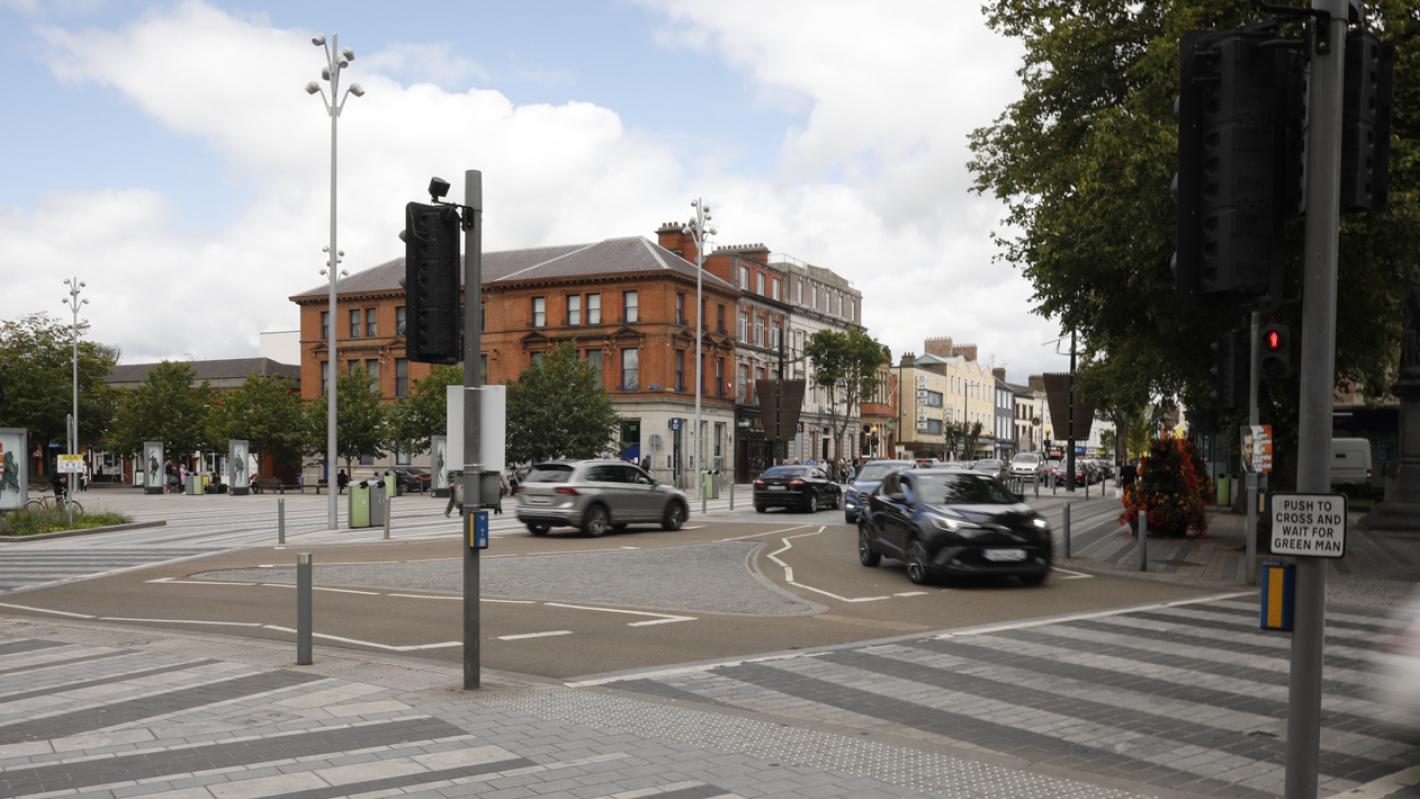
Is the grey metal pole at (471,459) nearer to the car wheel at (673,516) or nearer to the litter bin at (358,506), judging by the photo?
the car wheel at (673,516)

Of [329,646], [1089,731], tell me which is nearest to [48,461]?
[329,646]

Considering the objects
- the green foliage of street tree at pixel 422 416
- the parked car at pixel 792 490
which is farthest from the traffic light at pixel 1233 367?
the green foliage of street tree at pixel 422 416

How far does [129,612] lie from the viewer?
512 inches

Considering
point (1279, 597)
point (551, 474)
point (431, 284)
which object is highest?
point (431, 284)

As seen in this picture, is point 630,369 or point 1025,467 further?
point 630,369

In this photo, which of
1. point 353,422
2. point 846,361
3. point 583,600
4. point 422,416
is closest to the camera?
point 583,600

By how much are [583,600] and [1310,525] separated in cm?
1014

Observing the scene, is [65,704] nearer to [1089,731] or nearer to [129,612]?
[129,612]

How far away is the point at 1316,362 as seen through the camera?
15.3ft

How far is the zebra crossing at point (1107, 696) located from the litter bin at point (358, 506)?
20047 millimetres

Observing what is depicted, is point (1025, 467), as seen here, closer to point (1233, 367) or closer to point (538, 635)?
point (1233, 367)

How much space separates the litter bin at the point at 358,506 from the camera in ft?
90.3

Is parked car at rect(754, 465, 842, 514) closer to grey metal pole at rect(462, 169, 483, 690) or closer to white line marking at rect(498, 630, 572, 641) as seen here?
white line marking at rect(498, 630, 572, 641)

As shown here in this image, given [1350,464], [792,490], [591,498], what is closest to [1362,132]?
[591,498]
